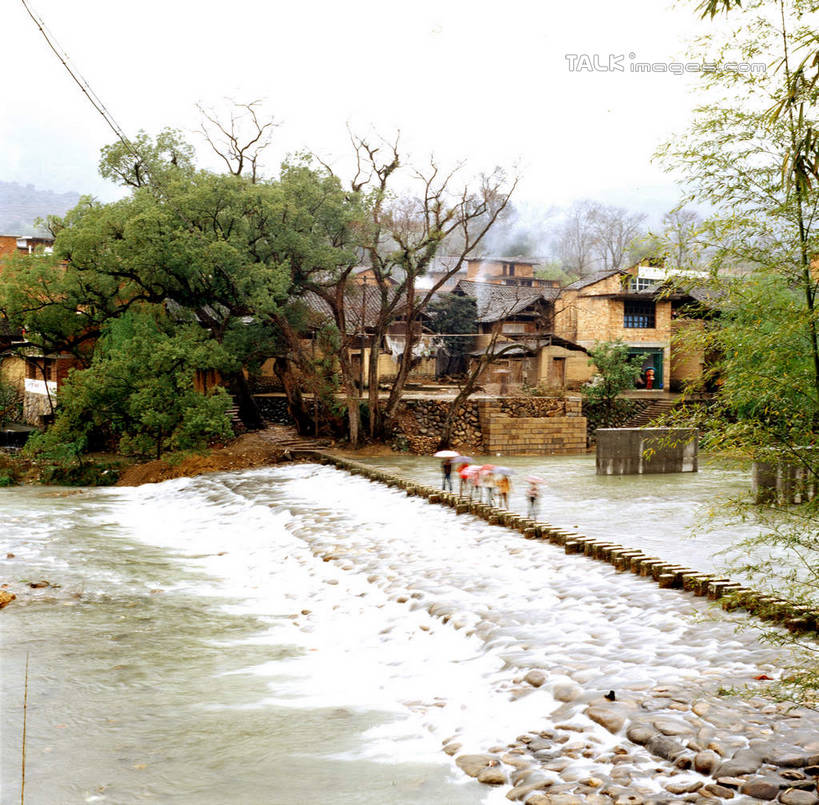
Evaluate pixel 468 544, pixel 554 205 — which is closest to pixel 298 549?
pixel 468 544

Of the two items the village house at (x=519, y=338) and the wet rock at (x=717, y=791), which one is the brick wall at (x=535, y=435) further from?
the wet rock at (x=717, y=791)

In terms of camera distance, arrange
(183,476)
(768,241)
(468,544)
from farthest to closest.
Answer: (183,476)
(468,544)
(768,241)

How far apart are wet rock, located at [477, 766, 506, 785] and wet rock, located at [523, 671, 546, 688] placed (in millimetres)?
1532

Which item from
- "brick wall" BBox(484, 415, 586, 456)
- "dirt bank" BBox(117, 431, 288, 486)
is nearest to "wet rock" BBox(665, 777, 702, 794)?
"dirt bank" BBox(117, 431, 288, 486)

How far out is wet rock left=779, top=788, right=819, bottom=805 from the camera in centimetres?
490

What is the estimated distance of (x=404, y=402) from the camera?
3006cm

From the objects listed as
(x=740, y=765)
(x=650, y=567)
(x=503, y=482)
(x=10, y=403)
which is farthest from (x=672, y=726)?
(x=10, y=403)

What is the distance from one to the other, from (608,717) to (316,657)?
342 centimetres

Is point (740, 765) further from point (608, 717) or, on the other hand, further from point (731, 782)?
point (608, 717)

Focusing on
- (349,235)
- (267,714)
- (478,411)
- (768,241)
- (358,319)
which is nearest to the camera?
(768,241)

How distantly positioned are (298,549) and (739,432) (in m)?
9.98

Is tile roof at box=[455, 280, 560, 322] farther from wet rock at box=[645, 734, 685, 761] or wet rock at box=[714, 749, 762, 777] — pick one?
wet rock at box=[714, 749, 762, 777]

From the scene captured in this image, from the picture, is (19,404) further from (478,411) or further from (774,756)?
(774,756)

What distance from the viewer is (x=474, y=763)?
598cm
